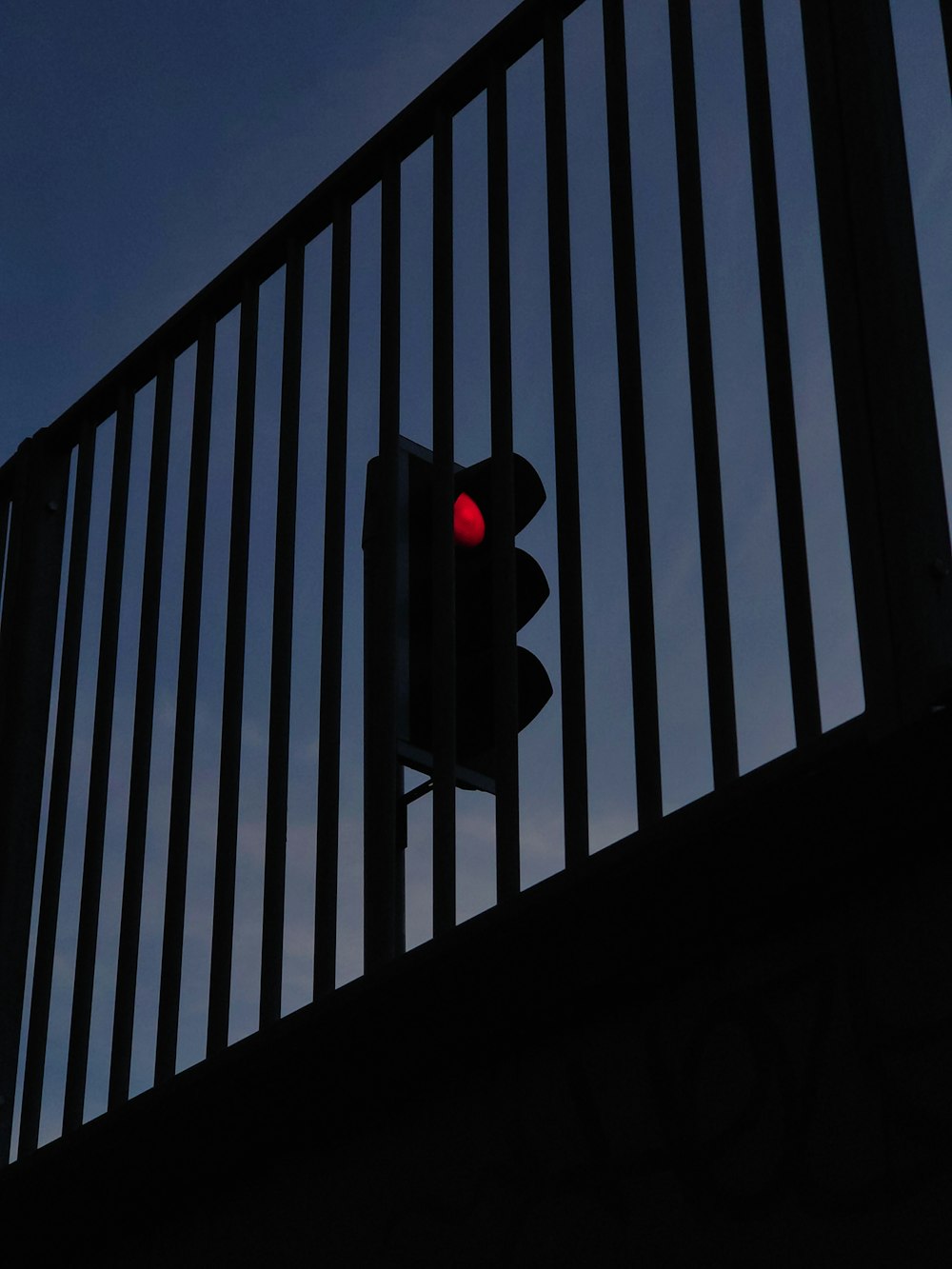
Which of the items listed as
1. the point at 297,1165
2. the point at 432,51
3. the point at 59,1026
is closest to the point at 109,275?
the point at 432,51

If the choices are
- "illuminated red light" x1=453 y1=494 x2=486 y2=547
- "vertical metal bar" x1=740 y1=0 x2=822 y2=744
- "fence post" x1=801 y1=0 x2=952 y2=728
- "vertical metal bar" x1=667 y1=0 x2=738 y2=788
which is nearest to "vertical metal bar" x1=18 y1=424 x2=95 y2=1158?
"illuminated red light" x1=453 y1=494 x2=486 y2=547

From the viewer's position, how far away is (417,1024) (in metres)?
2.23

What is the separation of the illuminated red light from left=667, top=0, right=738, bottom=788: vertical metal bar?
81 centimetres

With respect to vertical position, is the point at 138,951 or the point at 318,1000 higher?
the point at 138,951

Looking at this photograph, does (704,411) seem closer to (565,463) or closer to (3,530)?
(565,463)

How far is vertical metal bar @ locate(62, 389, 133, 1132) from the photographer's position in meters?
2.86

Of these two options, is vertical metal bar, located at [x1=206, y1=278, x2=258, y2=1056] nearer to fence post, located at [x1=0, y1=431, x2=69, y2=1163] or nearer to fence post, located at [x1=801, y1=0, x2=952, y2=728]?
fence post, located at [x1=0, y1=431, x2=69, y2=1163]

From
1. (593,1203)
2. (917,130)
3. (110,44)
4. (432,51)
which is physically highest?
(432,51)

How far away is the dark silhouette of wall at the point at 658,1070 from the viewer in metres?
1.76

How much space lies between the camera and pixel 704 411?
6.81 feet

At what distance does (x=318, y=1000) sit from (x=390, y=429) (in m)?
0.91

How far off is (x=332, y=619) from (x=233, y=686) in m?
0.28

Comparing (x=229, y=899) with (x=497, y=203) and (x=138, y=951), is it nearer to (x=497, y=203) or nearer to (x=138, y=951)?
(x=138, y=951)

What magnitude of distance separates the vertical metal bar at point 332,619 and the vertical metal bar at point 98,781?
25.9 inches
